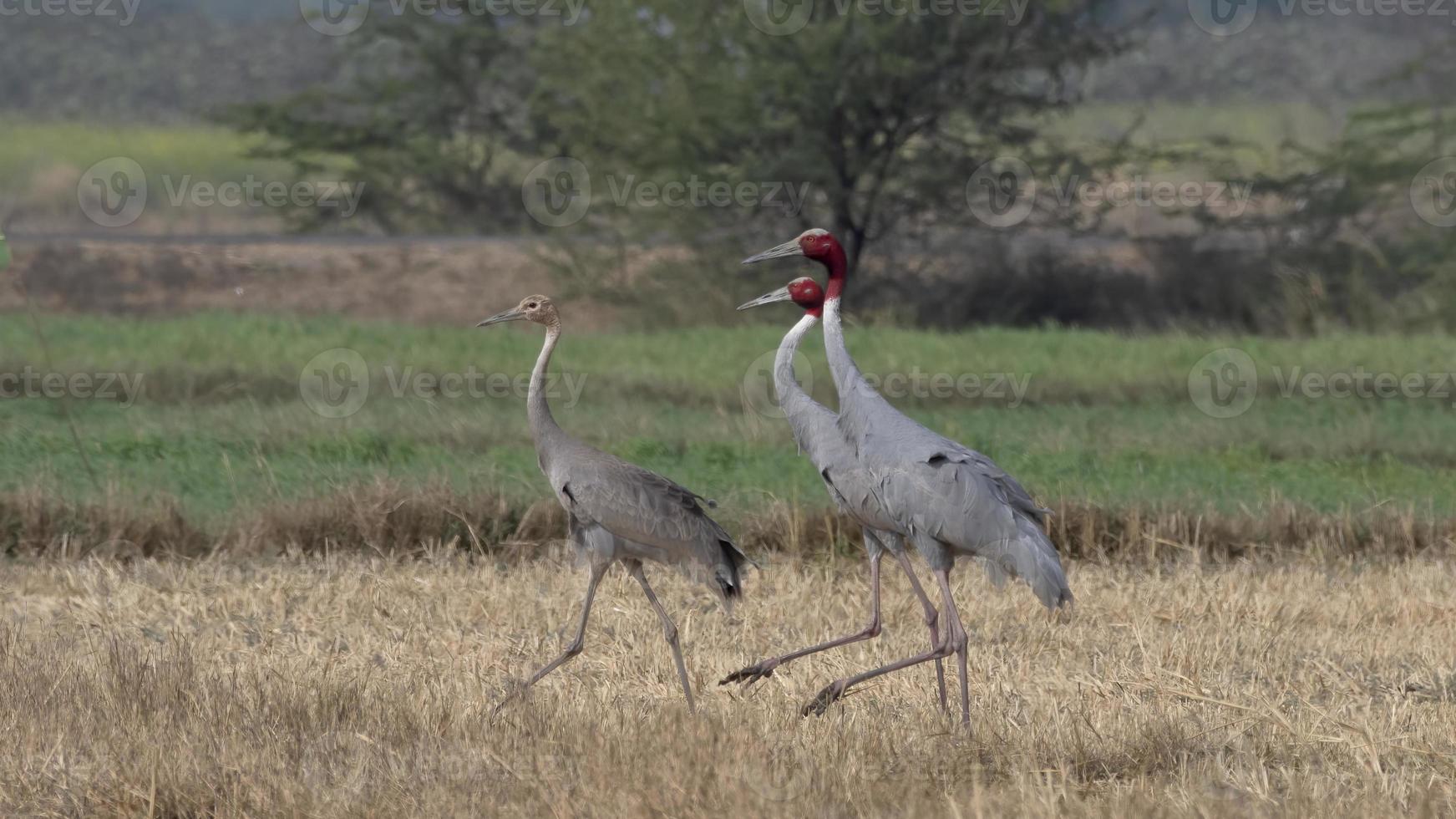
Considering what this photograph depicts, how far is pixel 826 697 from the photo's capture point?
20.7 feet

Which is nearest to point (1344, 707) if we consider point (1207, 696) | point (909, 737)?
point (1207, 696)

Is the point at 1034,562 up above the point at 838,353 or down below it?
below

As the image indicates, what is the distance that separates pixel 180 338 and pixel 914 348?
6.37 m

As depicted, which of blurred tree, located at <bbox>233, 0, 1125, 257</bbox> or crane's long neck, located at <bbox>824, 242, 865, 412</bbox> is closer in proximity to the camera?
crane's long neck, located at <bbox>824, 242, 865, 412</bbox>

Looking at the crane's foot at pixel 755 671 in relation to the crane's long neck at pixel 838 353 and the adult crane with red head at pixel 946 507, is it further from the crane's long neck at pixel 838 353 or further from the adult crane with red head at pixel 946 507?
the crane's long neck at pixel 838 353

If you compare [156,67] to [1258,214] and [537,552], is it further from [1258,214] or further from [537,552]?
[537,552]
